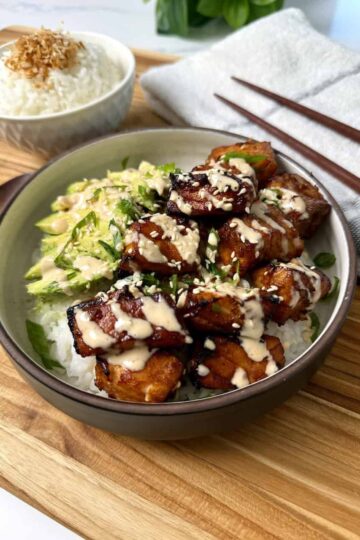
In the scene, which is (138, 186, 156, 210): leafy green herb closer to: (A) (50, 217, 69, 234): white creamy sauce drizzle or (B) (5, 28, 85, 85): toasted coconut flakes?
(A) (50, 217, 69, 234): white creamy sauce drizzle

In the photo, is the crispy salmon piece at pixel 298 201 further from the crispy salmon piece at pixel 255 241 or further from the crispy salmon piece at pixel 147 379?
the crispy salmon piece at pixel 147 379

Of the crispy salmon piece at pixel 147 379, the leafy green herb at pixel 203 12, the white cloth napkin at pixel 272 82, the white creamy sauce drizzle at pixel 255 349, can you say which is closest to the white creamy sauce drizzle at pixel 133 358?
the crispy salmon piece at pixel 147 379

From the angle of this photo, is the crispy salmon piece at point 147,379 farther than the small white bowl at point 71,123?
No

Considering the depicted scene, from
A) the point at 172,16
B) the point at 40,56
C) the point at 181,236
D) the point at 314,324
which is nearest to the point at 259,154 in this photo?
the point at 181,236

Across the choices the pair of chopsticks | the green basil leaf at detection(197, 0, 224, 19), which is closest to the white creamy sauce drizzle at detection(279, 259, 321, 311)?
the pair of chopsticks

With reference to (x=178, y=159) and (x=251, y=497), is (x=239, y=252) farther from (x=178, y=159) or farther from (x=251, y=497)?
(x=178, y=159)

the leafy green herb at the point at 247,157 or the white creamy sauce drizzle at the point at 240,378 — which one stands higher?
the leafy green herb at the point at 247,157
